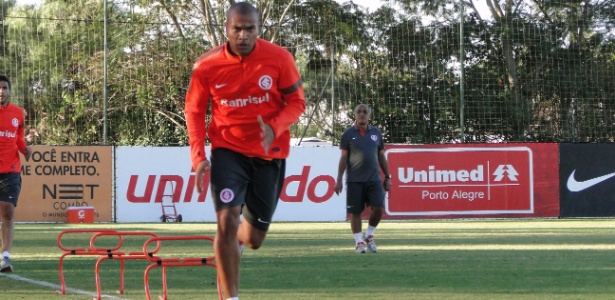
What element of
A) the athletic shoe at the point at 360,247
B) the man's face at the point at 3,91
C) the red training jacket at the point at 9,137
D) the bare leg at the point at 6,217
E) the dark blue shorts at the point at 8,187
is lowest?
the athletic shoe at the point at 360,247

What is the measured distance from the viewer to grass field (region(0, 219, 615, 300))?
9.77 meters

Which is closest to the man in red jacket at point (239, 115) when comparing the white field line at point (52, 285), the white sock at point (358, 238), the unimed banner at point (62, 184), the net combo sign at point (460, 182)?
A: the white field line at point (52, 285)

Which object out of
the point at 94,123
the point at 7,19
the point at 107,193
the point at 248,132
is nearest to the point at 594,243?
the point at 248,132

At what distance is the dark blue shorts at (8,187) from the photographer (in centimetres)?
1302

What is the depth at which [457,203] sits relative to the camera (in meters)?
27.5

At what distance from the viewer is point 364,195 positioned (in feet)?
51.8

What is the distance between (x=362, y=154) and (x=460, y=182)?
1220 cm

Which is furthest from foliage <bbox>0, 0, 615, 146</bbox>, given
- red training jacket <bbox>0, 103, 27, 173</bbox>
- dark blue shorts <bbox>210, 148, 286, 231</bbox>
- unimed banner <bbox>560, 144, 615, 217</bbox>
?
dark blue shorts <bbox>210, 148, 286, 231</bbox>

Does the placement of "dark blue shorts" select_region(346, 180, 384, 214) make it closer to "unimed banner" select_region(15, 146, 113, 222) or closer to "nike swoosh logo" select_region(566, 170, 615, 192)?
"unimed banner" select_region(15, 146, 113, 222)

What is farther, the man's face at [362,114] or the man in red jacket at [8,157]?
the man's face at [362,114]

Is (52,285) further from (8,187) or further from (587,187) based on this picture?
(587,187)

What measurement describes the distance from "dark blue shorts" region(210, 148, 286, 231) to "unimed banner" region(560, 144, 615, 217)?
2067cm

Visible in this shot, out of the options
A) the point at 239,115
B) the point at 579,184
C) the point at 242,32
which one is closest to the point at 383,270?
the point at 239,115

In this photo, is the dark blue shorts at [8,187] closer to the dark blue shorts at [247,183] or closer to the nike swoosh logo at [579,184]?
the dark blue shorts at [247,183]
